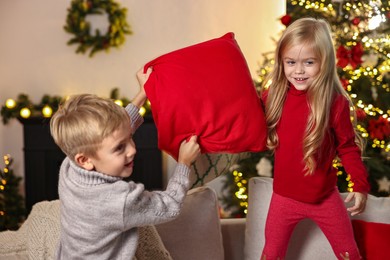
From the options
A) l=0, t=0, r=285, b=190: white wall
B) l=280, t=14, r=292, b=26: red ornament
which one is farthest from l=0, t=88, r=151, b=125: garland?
l=280, t=14, r=292, b=26: red ornament

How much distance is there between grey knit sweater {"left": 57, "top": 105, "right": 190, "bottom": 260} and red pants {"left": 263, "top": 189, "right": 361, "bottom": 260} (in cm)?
47

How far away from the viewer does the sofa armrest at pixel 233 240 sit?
91.7 inches

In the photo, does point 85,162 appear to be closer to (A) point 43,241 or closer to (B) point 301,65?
(A) point 43,241

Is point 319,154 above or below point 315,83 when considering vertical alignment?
below

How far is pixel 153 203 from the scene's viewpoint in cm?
156

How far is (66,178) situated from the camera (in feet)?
5.21

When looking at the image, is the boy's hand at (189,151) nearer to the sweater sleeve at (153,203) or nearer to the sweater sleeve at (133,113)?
the sweater sleeve at (153,203)

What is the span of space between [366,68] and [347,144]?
1544mm

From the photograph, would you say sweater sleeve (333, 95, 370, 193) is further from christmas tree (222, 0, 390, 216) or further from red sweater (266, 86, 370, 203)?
christmas tree (222, 0, 390, 216)

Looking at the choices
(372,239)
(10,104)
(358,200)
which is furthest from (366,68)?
(10,104)

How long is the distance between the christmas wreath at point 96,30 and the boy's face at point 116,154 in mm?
2851

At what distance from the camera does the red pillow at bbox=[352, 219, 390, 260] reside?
2.06 m

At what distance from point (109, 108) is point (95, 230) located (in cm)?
33

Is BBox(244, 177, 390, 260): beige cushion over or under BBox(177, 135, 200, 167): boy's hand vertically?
under
